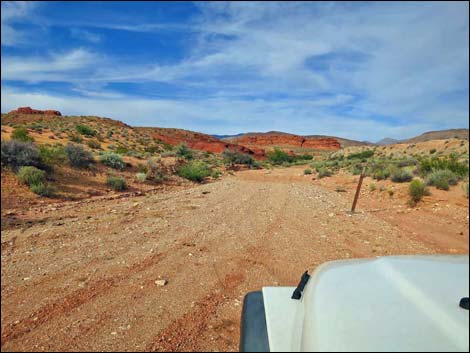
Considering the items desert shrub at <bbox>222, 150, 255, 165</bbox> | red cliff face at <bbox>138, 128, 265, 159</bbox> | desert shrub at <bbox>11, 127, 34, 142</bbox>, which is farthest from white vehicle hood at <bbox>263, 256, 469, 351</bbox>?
red cliff face at <bbox>138, 128, 265, 159</bbox>

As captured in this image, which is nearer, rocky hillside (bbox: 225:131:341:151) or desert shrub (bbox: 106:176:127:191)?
desert shrub (bbox: 106:176:127:191)

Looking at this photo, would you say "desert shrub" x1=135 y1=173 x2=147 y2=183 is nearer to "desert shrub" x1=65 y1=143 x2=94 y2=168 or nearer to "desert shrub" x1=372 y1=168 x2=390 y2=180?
"desert shrub" x1=65 y1=143 x2=94 y2=168

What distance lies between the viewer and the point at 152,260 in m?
3.88

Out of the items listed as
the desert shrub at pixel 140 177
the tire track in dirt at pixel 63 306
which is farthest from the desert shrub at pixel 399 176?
the desert shrub at pixel 140 177

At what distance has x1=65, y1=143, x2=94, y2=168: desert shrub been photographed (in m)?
9.88

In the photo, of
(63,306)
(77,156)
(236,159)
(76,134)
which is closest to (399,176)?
(63,306)

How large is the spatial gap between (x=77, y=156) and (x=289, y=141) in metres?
105

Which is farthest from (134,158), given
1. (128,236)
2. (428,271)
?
(428,271)

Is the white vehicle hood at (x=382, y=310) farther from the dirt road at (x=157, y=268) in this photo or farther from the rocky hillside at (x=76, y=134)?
the rocky hillside at (x=76, y=134)

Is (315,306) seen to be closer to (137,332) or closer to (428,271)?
(428,271)

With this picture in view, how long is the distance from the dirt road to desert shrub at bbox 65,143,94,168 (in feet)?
11.4

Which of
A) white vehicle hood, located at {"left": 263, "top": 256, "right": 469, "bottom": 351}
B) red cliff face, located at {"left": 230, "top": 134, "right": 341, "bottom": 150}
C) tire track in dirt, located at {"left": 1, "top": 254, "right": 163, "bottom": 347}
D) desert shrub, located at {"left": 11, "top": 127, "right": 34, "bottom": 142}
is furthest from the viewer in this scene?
red cliff face, located at {"left": 230, "top": 134, "right": 341, "bottom": 150}

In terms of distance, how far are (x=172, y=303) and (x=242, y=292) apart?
0.75m

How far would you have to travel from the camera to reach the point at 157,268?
363 centimetres
